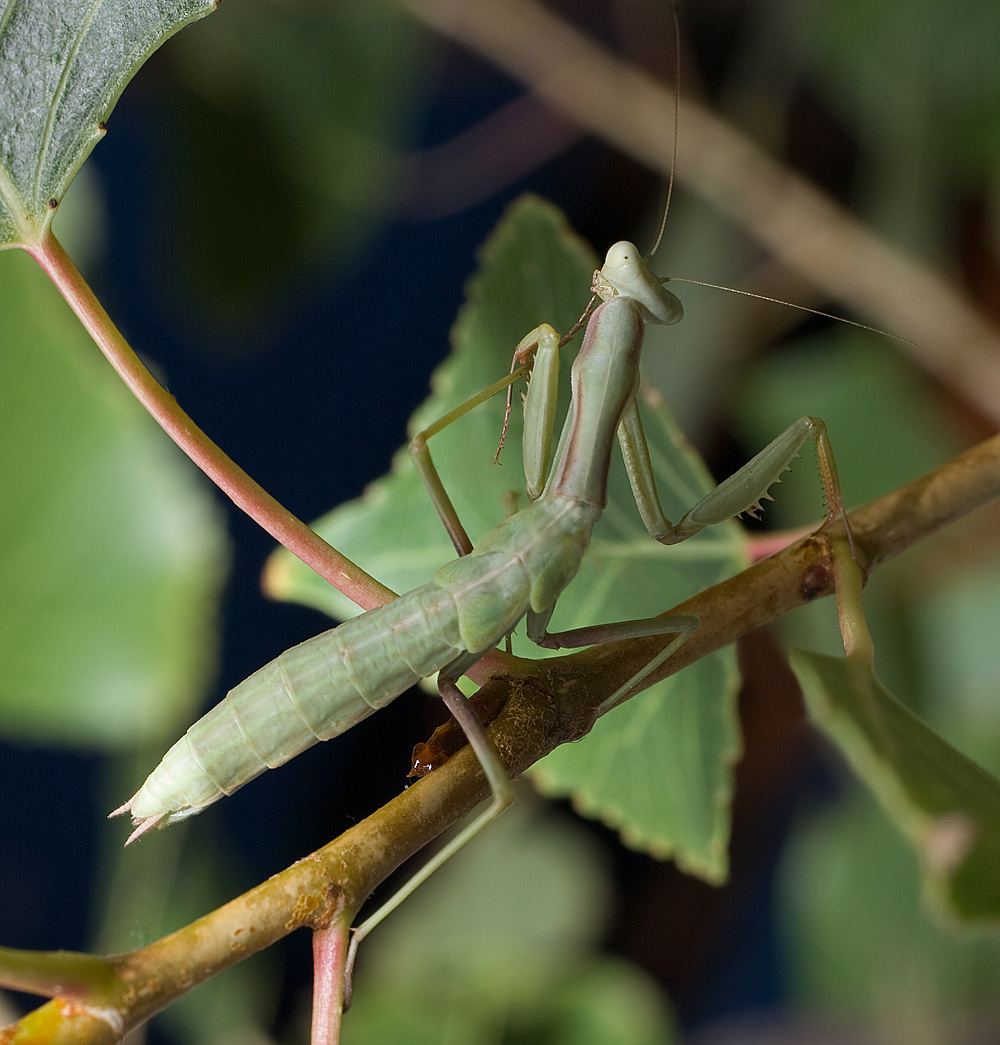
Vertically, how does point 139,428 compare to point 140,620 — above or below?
above

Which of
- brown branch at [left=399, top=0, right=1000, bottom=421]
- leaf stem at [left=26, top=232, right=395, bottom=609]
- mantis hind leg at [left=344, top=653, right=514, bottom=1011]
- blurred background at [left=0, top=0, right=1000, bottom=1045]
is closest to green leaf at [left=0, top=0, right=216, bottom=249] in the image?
leaf stem at [left=26, top=232, right=395, bottom=609]

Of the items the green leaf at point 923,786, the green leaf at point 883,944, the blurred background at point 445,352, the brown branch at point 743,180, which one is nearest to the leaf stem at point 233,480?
the green leaf at point 923,786

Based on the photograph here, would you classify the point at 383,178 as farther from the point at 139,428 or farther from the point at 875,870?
the point at 875,870

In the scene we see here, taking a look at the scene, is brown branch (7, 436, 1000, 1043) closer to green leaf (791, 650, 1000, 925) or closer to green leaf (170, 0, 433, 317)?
green leaf (791, 650, 1000, 925)

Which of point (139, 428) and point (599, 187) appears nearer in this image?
point (139, 428)

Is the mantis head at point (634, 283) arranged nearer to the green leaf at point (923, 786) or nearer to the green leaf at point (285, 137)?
the green leaf at point (923, 786)

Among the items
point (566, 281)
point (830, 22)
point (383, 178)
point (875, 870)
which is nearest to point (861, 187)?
point (830, 22)

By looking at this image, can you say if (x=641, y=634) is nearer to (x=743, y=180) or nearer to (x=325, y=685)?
(x=325, y=685)
